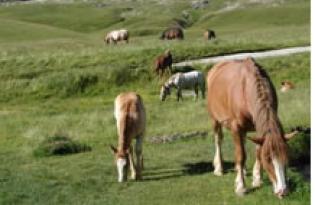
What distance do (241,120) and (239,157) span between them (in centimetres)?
88

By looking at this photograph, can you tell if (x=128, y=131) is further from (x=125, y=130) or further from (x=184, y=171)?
(x=184, y=171)

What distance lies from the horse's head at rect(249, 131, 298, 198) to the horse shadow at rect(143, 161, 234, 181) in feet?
16.5

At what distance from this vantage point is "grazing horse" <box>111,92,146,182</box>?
1625 centimetres

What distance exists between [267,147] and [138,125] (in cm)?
585

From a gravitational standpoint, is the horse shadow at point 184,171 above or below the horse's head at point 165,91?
below

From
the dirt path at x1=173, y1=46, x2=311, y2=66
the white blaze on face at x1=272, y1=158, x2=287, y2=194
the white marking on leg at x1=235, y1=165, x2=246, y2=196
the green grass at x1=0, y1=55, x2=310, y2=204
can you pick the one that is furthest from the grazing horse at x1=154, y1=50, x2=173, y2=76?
the white blaze on face at x1=272, y1=158, x2=287, y2=194

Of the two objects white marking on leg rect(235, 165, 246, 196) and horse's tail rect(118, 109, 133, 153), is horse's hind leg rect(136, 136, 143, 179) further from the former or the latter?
white marking on leg rect(235, 165, 246, 196)

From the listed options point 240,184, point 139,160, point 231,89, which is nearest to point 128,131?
point 139,160

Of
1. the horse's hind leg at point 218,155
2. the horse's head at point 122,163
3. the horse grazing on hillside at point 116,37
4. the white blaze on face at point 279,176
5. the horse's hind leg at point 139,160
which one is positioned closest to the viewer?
the white blaze on face at point 279,176

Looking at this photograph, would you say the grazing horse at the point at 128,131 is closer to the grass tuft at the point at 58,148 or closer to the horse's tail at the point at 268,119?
the horse's tail at the point at 268,119

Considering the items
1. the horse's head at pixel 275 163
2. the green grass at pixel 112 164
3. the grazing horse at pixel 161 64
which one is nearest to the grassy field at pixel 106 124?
the green grass at pixel 112 164

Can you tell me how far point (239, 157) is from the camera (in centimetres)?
1391

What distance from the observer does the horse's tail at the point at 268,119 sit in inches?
456
